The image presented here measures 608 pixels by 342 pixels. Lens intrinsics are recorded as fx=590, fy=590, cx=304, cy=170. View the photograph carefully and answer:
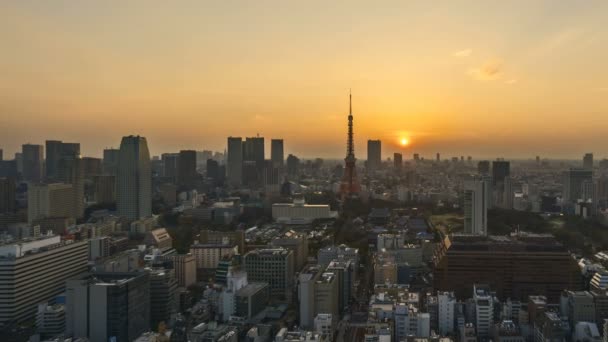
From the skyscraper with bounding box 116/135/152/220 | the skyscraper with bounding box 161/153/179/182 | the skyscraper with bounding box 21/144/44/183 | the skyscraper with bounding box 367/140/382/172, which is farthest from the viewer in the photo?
the skyscraper with bounding box 367/140/382/172

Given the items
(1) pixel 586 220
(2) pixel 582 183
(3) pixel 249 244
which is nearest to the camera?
(3) pixel 249 244

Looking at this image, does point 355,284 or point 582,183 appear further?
point 582,183

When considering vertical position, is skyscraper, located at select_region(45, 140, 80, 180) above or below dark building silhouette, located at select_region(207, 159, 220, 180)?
above

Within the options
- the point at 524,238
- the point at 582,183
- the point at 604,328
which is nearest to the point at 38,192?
the point at 524,238

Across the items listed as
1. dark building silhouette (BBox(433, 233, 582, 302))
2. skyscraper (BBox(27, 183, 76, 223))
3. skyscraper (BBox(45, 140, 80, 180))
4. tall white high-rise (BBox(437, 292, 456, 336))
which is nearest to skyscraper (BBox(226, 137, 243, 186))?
skyscraper (BBox(45, 140, 80, 180))

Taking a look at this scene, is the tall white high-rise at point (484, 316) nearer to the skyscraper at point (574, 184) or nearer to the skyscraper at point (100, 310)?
the skyscraper at point (100, 310)

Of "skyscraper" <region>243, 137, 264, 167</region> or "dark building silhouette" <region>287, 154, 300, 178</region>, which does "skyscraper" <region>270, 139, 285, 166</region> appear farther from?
"skyscraper" <region>243, 137, 264, 167</region>

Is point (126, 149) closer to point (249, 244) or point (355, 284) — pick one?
point (249, 244)
